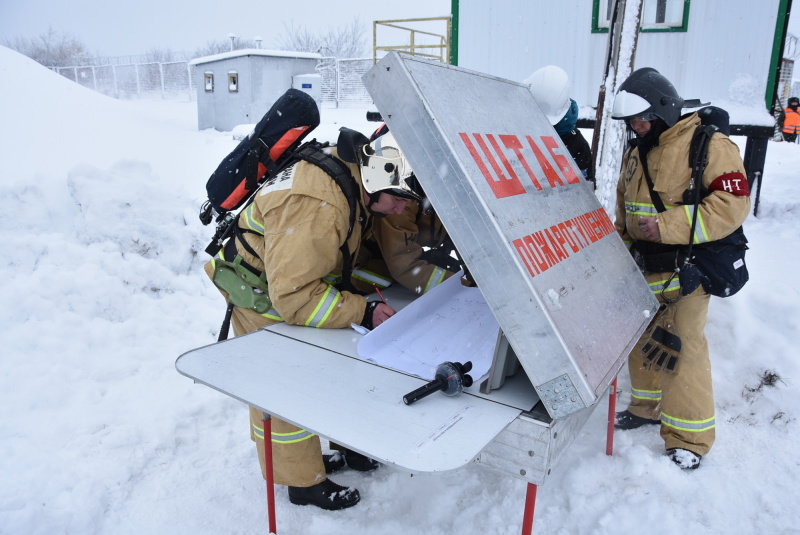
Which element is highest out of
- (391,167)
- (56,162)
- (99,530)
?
(391,167)

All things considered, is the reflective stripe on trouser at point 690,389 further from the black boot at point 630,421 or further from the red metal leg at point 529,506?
the red metal leg at point 529,506

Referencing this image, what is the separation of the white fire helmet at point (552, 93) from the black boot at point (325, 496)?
265cm

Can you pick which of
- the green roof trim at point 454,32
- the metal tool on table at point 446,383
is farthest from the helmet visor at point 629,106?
the green roof trim at point 454,32

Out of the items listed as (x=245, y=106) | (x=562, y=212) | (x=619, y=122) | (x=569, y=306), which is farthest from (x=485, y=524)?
(x=245, y=106)

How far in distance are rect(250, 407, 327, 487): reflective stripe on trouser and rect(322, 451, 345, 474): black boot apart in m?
0.36

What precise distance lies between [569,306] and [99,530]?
7.52 ft

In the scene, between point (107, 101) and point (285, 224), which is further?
point (107, 101)

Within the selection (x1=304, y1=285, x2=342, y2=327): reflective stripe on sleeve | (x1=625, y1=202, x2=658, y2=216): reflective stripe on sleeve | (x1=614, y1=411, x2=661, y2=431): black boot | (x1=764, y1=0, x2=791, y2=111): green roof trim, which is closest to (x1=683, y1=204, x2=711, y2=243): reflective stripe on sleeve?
(x1=625, y1=202, x2=658, y2=216): reflective stripe on sleeve

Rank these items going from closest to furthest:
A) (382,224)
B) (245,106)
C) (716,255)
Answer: (716,255) < (382,224) < (245,106)

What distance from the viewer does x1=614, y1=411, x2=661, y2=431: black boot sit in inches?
A: 124

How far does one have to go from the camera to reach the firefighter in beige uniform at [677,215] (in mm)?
2580

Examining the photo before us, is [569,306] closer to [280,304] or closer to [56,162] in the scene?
[280,304]

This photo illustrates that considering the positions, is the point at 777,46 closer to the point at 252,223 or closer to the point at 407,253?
the point at 407,253

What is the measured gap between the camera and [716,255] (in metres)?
2.74
